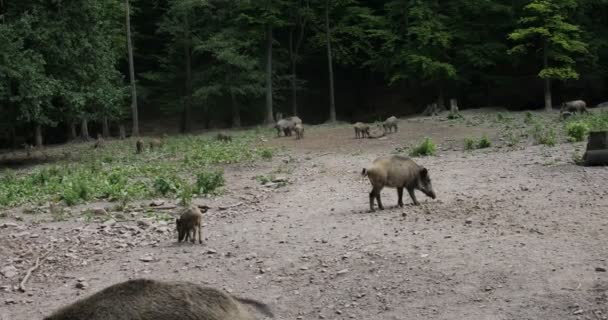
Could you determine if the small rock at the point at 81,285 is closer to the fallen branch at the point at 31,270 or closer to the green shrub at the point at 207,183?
the fallen branch at the point at 31,270

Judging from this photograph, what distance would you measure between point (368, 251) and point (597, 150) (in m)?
6.87

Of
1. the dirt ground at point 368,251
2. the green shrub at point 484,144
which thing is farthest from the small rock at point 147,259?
the green shrub at point 484,144

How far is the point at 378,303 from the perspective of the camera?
7.10 metres

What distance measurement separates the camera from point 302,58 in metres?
41.0

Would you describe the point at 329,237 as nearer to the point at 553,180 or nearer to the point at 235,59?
the point at 553,180

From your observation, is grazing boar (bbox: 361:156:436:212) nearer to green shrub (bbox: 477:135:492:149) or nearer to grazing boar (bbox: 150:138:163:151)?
green shrub (bbox: 477:135:492:149)

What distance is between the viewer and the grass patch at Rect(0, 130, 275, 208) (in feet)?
44.4

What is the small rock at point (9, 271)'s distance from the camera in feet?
28.2

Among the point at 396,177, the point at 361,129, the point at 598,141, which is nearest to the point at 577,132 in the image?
the point at 598,141

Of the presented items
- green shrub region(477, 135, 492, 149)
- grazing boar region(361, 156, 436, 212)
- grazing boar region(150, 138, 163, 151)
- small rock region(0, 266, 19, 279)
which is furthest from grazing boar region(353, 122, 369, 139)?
small rock region(0, 266, 19, 279)

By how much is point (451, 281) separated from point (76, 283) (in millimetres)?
4568

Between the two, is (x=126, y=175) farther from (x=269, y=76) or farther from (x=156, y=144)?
(x=269, y=76)

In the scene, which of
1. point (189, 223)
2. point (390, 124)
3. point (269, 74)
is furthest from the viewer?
point (269, 74)

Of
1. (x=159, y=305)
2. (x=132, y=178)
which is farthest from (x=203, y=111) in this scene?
(x=159, y=305)
